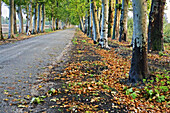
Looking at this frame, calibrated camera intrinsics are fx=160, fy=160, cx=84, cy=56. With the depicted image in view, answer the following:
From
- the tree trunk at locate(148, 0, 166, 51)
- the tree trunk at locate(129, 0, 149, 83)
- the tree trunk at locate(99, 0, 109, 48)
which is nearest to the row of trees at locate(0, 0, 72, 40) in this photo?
the tree trunk at locate(99, 0, 109, 48)

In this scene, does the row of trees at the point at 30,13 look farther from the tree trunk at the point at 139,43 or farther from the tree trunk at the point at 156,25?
the tree trunk at the point at 139,43

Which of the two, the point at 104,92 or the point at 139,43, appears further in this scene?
the point at 139,43

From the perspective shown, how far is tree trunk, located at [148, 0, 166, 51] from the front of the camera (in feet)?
34.3

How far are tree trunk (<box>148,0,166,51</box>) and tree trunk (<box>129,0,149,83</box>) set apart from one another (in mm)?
5643

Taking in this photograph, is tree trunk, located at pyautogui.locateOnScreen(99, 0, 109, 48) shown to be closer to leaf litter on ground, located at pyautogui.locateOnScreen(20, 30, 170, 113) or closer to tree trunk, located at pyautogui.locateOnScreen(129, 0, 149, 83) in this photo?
leaf litter on ground, located at pyautogui.locateOnScreen(20, 30, 170, 113)

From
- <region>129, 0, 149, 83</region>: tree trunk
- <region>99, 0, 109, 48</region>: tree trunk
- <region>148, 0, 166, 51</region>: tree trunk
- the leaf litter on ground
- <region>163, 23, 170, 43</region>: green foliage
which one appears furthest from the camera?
<region>163, 23, 170, 43</region>: green foliage

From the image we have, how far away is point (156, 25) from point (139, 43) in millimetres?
5996

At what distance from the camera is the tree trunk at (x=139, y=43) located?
17.8 ft

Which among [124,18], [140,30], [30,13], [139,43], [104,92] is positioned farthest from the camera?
[30,13]

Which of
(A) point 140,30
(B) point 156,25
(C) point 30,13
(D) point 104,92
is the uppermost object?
(C) point 30,13

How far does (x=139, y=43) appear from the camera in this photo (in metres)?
5.66

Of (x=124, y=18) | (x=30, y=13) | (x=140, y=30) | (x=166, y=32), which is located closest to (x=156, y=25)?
(x=124, y=18)

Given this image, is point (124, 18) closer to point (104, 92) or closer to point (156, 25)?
point (156, 25)

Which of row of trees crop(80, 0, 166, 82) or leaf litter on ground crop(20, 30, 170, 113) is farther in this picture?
row of trees crop(80, 0, 166, 82)
